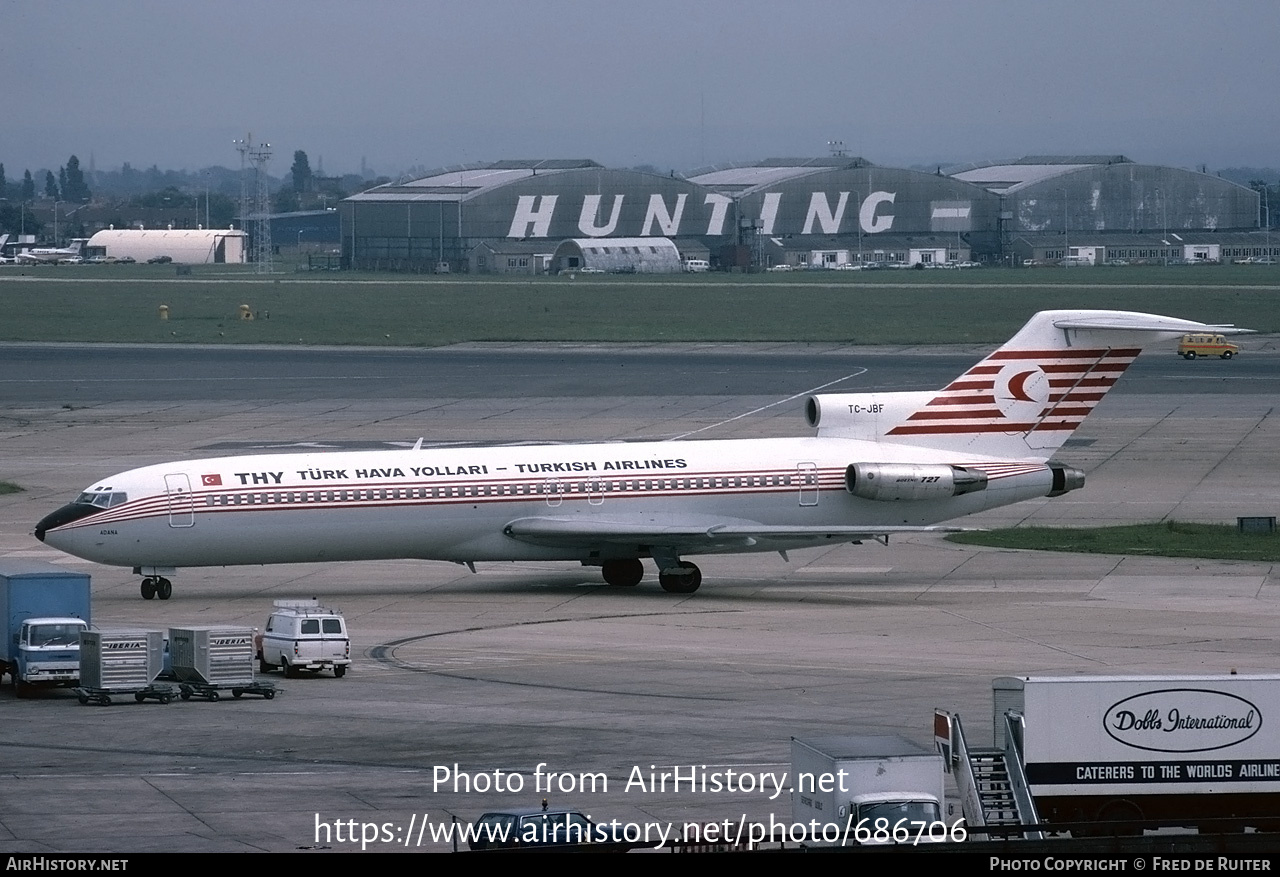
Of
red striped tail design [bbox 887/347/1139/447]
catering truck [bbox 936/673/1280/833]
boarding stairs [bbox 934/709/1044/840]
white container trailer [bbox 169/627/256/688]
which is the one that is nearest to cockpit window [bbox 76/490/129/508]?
white container trailer [bbox 169/627/256/688]

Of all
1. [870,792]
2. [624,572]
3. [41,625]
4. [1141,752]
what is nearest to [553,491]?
[624,572]

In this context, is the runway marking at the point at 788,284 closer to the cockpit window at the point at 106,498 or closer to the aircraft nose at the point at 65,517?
the cockpit window at the point at 106,498

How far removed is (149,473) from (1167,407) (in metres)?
51.1

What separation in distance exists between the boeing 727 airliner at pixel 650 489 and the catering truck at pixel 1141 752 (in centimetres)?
2170

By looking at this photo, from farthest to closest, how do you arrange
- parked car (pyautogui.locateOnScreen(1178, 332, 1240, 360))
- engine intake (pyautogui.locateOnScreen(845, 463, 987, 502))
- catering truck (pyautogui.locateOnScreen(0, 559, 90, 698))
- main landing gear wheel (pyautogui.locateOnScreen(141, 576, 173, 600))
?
parked car (pyautogui.locateOnScreen(1178, 332, 1240, 360)) < engine intake (pyautogui.locateOnScreen(845, 463, 987, 502)) < main landing gear wheel (pyautogui.locateOnScreen(141, 576, 173, 600)) < catering truck (pyautogui.locateOnScreen(0, 559, 90, 698))

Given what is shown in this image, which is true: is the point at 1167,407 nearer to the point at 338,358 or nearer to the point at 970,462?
the point at 970,462

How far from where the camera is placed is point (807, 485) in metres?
45.4

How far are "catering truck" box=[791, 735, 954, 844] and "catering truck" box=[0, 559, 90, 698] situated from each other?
16.6m

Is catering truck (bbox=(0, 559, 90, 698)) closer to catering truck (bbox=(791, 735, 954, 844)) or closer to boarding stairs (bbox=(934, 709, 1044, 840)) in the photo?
catering truck (bbox=(791, 735, 954, 844))

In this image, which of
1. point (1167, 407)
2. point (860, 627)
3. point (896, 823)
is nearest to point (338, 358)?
point (1167, 407)

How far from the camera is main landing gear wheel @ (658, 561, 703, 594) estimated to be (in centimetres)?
4488

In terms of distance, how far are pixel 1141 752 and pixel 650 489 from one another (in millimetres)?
23109

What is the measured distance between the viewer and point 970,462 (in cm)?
4653

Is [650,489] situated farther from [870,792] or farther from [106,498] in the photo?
[870,792]
